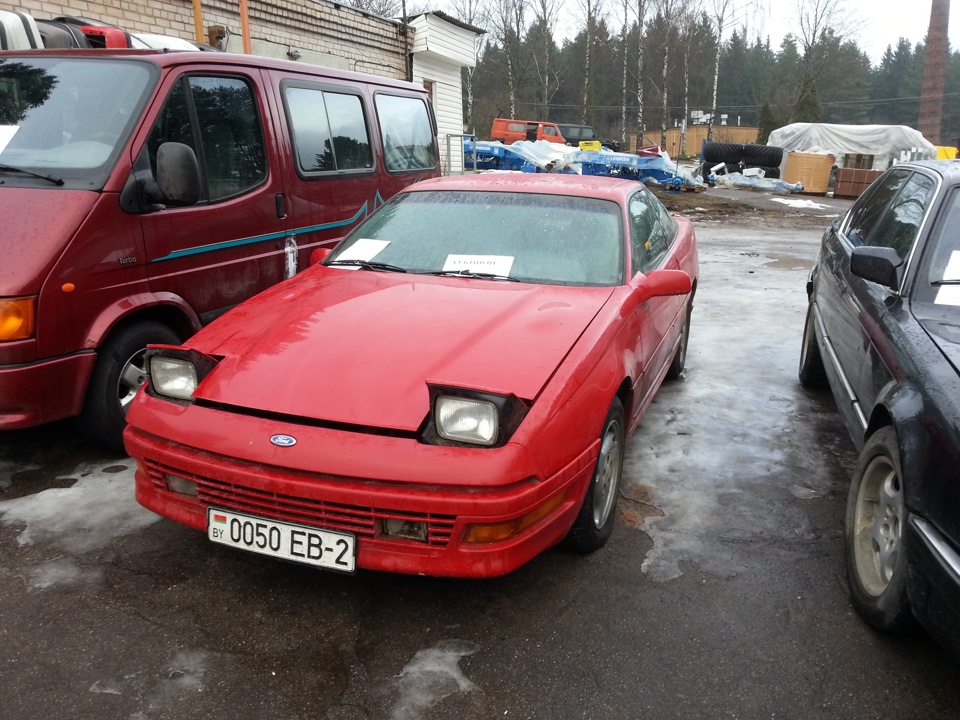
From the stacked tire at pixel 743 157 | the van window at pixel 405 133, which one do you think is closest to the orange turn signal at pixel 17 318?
the van window at pixel 405 133

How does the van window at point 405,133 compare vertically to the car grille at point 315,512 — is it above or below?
above

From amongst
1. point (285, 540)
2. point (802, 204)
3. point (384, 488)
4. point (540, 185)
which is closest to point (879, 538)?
point (384, 488)

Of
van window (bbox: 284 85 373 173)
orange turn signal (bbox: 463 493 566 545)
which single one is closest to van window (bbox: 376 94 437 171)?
van window (bbox: 284 85 373 173)

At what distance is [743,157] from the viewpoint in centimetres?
2794

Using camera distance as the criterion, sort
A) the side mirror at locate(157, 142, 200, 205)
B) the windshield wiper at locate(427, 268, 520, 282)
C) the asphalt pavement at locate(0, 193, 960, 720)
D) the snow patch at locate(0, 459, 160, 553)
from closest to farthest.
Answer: the asphalt pavement at locate(0, 193, 960, 720)
the snow patch at locate(0, 459, 160, 553)
the windshield wiper at locate(427, 268, 520, 282)
the side mirror at locate(157, 142, 200, 205)

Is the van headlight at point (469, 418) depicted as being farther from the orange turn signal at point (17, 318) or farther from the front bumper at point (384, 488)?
the orange turn signal at point (17, 318)

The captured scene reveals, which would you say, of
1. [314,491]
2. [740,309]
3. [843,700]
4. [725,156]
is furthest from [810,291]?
[725,156]

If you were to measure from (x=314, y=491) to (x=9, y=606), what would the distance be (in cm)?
124

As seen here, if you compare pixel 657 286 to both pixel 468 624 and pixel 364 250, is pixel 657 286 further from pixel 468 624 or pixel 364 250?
pixel 468 624

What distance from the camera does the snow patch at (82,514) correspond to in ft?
9.72

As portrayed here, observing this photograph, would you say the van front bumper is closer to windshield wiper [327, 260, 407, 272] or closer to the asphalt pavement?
the asphalt pavement

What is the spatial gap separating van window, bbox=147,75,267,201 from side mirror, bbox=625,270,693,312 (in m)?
2.45

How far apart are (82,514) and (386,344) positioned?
1.62 metres

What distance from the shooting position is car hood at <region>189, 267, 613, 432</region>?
2426mm
